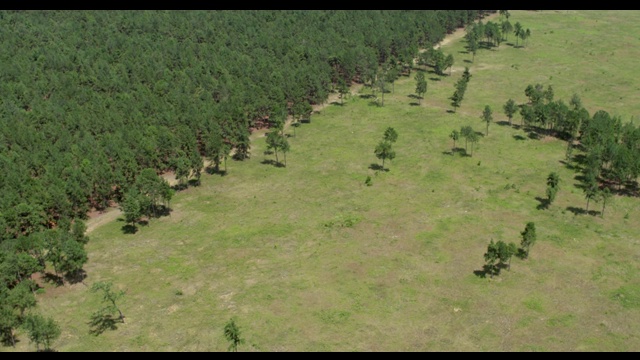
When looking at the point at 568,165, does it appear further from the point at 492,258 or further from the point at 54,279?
the point at 54,279

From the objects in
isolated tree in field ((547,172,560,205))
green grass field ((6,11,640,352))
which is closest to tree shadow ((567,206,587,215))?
green grass field ((6,11,640,352))

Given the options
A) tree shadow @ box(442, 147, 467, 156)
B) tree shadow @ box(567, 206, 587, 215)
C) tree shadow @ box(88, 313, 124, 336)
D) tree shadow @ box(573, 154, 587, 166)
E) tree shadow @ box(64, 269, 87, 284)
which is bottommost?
tree shadow @ box(88, 313, 124, 336)

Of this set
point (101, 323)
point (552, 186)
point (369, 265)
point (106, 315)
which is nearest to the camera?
point (101, 323)

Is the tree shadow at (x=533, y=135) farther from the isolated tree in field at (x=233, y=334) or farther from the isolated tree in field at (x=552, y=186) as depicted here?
the isolated tree in field at (x=233, y=334)

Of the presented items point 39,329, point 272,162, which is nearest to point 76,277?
point 39,329

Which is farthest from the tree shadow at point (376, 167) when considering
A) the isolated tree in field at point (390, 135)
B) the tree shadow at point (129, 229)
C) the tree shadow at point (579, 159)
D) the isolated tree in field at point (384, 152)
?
the tree shadow at point (129, 229)

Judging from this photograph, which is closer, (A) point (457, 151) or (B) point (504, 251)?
(B) point (504, 251)

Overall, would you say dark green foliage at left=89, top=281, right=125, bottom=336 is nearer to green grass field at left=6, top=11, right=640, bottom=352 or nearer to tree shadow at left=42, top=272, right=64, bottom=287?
green grass field at left=6, top=11, right=640, bottom=352

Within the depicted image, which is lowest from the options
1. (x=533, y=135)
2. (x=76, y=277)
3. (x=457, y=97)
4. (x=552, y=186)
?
(x=76, y=277)
